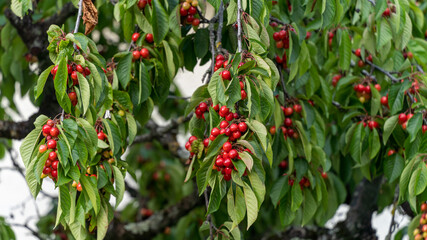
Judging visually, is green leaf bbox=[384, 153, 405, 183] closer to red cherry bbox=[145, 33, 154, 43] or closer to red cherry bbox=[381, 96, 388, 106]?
red cherry bbox=[381, 96, 388, 106]

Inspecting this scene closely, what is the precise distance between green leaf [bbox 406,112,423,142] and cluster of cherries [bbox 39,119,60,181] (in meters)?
1.32

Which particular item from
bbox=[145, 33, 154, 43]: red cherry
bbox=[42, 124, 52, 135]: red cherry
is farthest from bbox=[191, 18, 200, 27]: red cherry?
bbox=[42, 124, 52, 135]: red cherry

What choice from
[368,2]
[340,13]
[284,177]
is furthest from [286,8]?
[284,177]

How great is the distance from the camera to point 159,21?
2.40m

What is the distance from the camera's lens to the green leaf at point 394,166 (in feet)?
8.95

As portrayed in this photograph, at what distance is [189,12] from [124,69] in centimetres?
37

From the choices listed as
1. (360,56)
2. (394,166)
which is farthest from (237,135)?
(360,56)

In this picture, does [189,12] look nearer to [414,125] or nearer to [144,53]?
[144,53]

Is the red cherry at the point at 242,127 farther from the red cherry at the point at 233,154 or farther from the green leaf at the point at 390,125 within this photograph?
the green leaf at the point at 390,125

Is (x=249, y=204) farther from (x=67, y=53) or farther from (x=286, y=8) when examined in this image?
(x=286, y=8)

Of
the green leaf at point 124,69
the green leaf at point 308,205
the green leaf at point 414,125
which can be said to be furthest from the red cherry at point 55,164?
the green leaf at point 414,125

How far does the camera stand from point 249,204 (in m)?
1.88

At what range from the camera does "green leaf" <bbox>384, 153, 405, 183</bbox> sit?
2.73 metres

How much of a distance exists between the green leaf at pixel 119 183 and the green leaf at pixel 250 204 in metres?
0.46
